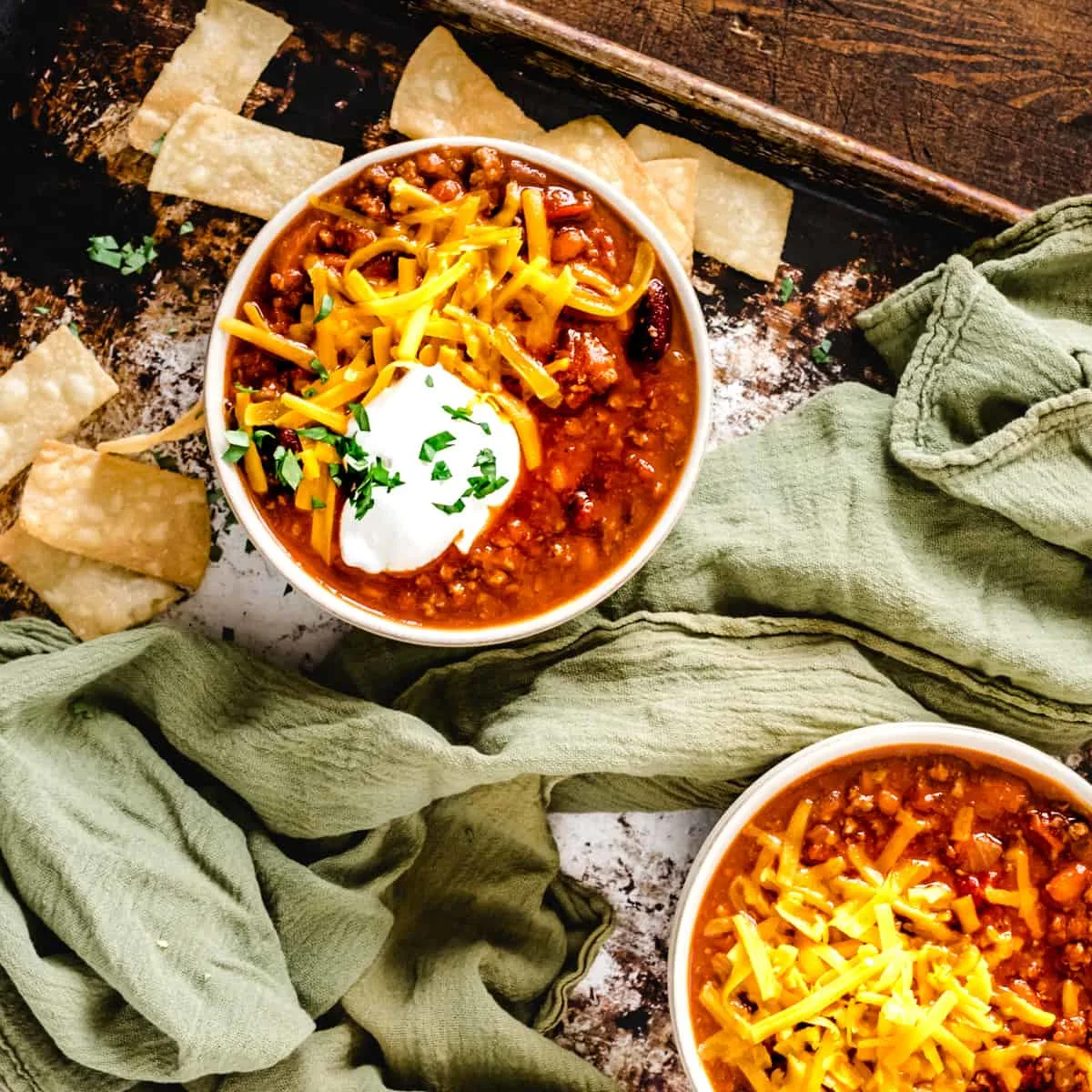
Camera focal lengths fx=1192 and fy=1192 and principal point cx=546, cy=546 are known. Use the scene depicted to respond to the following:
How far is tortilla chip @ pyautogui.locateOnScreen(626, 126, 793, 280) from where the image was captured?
2.65 metres

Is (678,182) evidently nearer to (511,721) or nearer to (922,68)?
(922,68)

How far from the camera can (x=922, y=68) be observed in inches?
106

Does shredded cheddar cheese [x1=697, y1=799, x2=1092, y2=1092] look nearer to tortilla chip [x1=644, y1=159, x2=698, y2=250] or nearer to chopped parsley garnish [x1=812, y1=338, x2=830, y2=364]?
chopped parsley garnish [x1=812, y1=338, x2=830, y2=364]

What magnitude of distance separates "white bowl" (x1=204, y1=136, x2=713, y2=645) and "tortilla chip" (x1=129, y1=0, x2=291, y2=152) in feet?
1.77

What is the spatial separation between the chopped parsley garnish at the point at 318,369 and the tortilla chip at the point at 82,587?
69cm

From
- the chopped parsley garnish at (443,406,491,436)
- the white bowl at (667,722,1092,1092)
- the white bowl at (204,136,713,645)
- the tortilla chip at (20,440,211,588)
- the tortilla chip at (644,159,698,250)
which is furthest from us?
the tortilla chip at (644,159,698,250)

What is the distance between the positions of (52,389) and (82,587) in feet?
1.39

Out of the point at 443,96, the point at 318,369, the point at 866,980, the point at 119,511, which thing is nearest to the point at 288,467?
the point at 318,369

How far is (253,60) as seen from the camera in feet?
8.52

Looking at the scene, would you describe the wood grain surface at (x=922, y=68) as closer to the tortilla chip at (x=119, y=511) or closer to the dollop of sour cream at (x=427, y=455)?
the dollop of sour cream at (x=427, y=455)

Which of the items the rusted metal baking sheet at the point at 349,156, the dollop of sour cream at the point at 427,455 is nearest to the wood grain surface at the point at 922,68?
the rusted metal baking sheet at the point at 349,156

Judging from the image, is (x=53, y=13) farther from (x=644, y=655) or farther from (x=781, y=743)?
(x=781, y=743)

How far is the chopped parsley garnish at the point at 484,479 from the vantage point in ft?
7.02

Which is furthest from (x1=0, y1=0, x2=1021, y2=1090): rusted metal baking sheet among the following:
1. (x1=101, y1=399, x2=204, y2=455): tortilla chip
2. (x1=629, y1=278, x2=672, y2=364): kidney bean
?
(x1=629, y1=278, x2=672, y2=364): kidney bean
